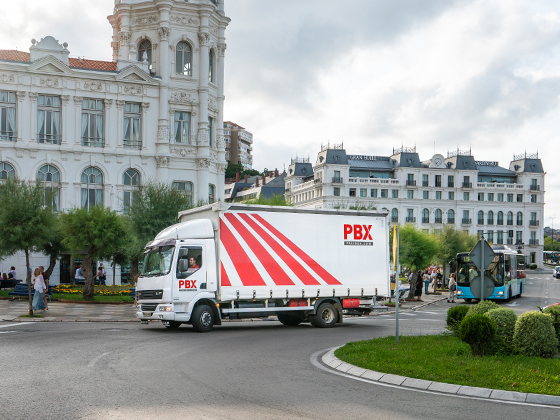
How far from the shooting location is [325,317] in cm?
2159

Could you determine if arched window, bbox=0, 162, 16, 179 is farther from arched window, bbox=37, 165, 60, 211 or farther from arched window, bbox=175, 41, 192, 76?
arched window, bbox=175, 41, 192, 76

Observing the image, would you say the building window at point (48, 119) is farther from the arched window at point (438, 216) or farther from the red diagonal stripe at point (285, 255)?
the arched window at point (438, 216)

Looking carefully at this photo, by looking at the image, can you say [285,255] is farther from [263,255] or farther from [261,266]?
[261,266]

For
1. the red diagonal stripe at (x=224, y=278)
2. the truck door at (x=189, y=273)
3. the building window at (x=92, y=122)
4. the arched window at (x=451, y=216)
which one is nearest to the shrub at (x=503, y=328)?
the red diagonal stripe at (x=224, y=278)

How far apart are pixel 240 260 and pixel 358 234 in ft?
14.3

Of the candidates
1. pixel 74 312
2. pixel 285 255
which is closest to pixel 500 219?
pixel 74 312

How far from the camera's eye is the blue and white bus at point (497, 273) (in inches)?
1540

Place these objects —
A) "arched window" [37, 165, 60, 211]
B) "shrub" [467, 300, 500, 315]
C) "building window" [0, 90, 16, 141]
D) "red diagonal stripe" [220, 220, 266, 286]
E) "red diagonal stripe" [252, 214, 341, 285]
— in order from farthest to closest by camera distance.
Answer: "arched window" [37, 165, 60, 211], "building window" [0, 90, 16, 141], "red diagonal stripe" [252, 214, 341, 285], "red diagonal stripe" [220, 220, 266, 286], "shrub" [467, 300, 500, 315]

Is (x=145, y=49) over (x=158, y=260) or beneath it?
over

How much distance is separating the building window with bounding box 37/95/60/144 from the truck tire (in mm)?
35658

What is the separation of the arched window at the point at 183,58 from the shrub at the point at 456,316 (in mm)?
43260

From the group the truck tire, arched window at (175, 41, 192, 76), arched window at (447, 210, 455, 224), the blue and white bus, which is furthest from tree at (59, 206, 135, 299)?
arched window at (447, 210, 455, 224)

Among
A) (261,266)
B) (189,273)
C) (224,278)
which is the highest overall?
(261,266)

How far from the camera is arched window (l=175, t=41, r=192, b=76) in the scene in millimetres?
55219
